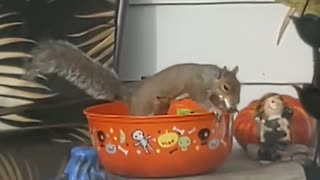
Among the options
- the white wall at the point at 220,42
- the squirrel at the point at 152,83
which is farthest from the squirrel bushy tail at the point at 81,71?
the white wall at the point at 220,42

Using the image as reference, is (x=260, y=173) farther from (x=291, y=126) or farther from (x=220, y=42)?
(x=220, y=42)

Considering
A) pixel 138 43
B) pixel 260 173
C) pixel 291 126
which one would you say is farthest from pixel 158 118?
pixel 138 43

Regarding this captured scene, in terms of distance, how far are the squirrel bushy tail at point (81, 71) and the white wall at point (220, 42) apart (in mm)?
209

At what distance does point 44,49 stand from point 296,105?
0.42 metres

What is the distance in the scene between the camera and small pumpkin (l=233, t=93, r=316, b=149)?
3.84 ft

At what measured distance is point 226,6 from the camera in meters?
1.32

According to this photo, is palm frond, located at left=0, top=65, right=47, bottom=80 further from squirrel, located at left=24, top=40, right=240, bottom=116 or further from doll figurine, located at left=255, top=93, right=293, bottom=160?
doll figurine, located at left=255, top=93, right=293, bottom=160

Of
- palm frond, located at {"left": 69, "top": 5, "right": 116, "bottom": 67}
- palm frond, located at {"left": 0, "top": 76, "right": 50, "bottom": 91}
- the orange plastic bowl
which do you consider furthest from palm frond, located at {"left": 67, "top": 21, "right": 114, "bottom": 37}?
the orange plastic bowl

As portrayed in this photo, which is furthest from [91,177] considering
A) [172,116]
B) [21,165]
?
[21,165]

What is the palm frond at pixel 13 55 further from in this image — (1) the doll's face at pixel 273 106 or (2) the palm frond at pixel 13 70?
(1) the doll's face at pixel 273 106

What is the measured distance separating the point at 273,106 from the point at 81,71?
30 cm

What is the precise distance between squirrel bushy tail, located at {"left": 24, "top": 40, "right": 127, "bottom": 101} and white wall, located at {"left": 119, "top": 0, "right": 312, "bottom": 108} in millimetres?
209

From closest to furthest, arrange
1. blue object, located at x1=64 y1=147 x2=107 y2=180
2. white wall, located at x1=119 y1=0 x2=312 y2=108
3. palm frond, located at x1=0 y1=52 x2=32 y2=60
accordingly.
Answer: blue object, located at x1=64 y1=147 x2=107 y2=180, palm frond, located at x1=0 y1=52 x2=32 y2=60, white wall, located at x1=119 y1=0 x2=312 y2=108

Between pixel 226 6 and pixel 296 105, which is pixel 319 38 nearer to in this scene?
pixel 296 105
